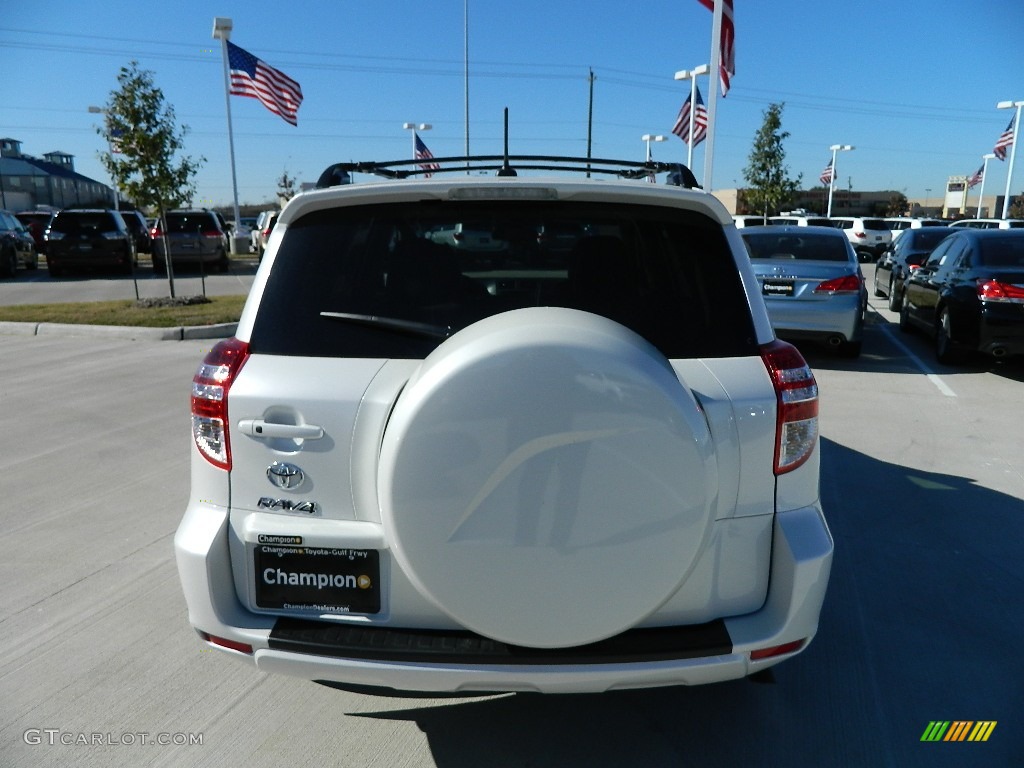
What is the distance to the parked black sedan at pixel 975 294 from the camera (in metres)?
8.58

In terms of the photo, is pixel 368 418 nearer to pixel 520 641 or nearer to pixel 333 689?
pixel 520 641

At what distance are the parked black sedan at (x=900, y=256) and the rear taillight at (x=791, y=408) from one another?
11624 mm

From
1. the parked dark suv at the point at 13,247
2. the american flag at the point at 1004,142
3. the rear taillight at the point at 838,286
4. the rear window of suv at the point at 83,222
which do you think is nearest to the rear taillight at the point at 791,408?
the rear taillight at the point at 838,286

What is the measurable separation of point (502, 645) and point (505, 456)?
563 millimetres

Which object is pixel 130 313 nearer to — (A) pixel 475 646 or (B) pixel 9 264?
(B) pixel 9 264

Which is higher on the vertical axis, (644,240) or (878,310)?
(644,240)

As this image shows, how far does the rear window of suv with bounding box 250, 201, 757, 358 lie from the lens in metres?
2.42

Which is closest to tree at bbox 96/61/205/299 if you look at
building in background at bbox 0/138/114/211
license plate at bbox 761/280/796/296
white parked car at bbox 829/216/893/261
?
license plate at bbox 761/280/796/296

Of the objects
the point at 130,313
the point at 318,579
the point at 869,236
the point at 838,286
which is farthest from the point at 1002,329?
the point at 869,236

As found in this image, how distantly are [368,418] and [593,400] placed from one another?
65 centimetres

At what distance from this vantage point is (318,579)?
2287 millimetres

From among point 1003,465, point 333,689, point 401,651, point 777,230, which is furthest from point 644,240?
point 777,230

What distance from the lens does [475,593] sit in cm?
208

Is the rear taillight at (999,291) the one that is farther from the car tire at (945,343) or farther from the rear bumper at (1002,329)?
the car tire at (945,343)
